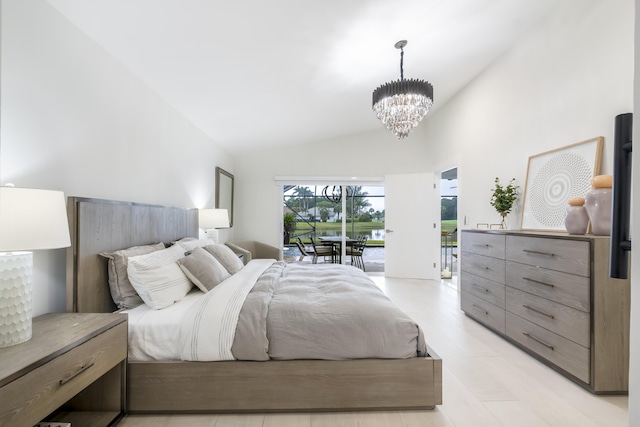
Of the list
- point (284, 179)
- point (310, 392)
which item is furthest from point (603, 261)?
point (284, 179)

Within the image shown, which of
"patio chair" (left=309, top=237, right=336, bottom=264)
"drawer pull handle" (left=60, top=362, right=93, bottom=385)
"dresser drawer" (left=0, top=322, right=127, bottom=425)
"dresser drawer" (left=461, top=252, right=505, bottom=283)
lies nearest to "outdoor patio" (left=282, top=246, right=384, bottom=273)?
"patio chair" (left=309, top=237, right=336, bottom=264)

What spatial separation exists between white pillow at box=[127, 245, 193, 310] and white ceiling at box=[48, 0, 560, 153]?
1.50m

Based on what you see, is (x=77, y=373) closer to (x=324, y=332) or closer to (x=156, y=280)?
(x=156, y=280)

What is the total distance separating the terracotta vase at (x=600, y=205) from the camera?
6.80 ft

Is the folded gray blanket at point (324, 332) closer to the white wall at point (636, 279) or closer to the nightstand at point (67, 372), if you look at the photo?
the nightstand at point (67, 372)

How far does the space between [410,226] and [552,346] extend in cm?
341

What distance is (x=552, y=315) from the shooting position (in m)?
2.27

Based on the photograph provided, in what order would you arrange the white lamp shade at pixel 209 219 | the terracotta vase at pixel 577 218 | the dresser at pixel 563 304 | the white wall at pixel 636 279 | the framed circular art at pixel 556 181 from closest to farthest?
1. the white wall at pixel 636 279
2. the dresser at pixel 563 304
3. the terracotta vase at pixel 577 218
4. the framed circular art at pixel 556 181
5. the white lamp shade at pixel 209 219

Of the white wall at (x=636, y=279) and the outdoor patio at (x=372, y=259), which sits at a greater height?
the white wall at (x=636, y=279)

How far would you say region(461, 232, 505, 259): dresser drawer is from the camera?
2.92 m

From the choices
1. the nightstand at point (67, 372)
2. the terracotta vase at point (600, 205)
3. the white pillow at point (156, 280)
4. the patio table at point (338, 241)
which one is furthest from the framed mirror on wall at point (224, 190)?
the terracotta vase at point (600, 205)

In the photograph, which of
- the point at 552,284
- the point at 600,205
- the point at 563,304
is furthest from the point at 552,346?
the point at 600,205

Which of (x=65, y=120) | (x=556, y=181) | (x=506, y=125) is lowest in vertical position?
(x=556, y=181)

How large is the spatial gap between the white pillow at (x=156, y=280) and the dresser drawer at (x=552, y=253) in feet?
8.92
